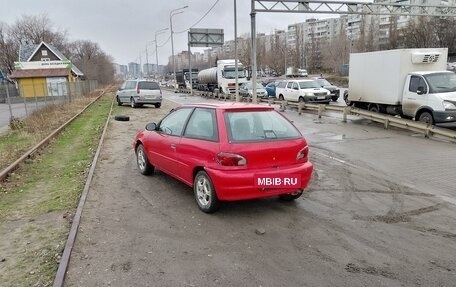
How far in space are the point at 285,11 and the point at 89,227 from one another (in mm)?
19586

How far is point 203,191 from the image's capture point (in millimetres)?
5676

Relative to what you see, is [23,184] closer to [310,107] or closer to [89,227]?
[89,227]

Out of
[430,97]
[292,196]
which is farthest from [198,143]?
[430,97]

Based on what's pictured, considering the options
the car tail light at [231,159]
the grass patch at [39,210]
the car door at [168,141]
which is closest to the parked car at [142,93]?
the grass patch at [39,210]

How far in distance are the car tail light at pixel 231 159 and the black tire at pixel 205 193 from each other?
37cm

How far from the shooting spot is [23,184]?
768 centimetres

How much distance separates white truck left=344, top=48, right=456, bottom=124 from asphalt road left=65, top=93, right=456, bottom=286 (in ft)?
18.1

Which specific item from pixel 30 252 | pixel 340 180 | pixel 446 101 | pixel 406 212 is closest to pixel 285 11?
pixel 446 101

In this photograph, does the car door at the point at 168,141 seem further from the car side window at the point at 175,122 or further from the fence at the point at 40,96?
the fence at the point at 40,96

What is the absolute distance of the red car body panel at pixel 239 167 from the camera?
5211 mm

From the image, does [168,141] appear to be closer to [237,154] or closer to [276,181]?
[237,154]

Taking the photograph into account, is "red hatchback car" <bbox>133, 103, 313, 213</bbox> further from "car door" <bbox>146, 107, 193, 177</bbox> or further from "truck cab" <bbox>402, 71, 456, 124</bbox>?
"truck cab" <bbox>402, 71, 456, 124</bbox>

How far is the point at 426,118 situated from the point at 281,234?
34.3 ft

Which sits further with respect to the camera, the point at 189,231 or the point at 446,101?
the point at 446,101
